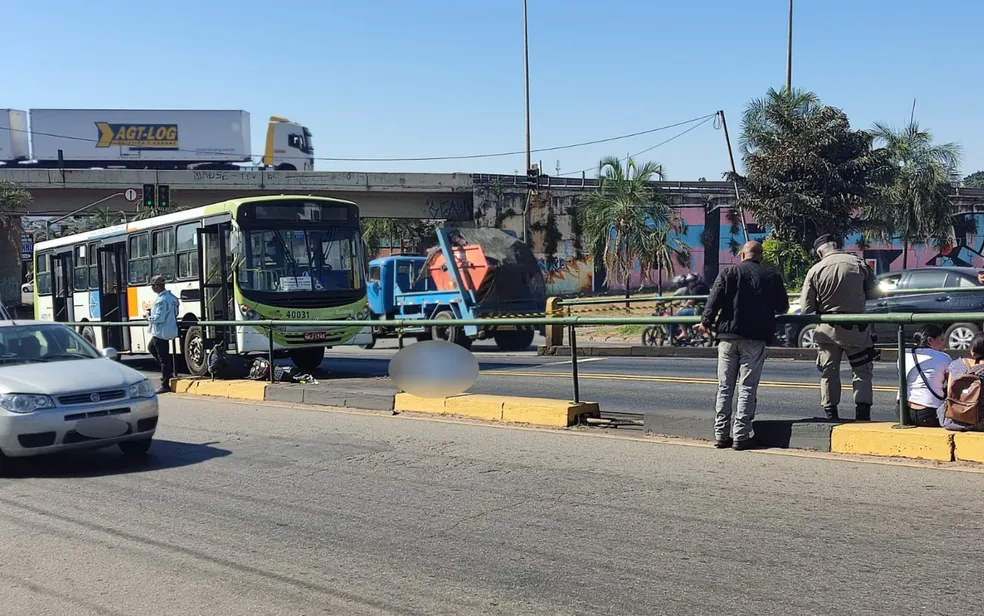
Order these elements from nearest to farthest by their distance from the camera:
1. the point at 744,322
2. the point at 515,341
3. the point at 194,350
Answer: the point at 744,322, the point at 194,350, the point at 515,341

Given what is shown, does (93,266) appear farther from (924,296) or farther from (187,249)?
Answer: (924,296)

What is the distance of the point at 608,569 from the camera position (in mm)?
5516

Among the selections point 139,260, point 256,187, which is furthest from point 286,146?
point 139,260

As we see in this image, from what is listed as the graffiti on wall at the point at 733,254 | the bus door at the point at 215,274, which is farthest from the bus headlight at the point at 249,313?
the graffiti on wall at the point at 733,254

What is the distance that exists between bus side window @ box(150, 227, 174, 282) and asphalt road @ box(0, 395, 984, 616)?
9.86m

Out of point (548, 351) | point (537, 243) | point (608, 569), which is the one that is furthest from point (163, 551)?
point (537, 243)

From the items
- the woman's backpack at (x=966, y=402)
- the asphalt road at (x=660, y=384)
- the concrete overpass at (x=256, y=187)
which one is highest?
the concrete overpass at (x=256, y=187)

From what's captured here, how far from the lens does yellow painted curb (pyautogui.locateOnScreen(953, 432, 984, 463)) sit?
24.7 feet

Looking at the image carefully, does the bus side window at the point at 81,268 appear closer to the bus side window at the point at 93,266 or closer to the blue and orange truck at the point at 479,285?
the bus side window at the point at 93,266

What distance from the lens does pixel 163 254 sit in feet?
63.3

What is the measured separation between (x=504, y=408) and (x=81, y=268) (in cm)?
1563

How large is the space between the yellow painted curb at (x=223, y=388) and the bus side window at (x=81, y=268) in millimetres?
7917

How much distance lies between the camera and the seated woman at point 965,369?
7.80 metres

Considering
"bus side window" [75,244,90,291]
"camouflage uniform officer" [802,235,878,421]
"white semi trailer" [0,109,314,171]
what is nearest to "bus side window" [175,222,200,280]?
"bus side window" [75,244,90,291]
